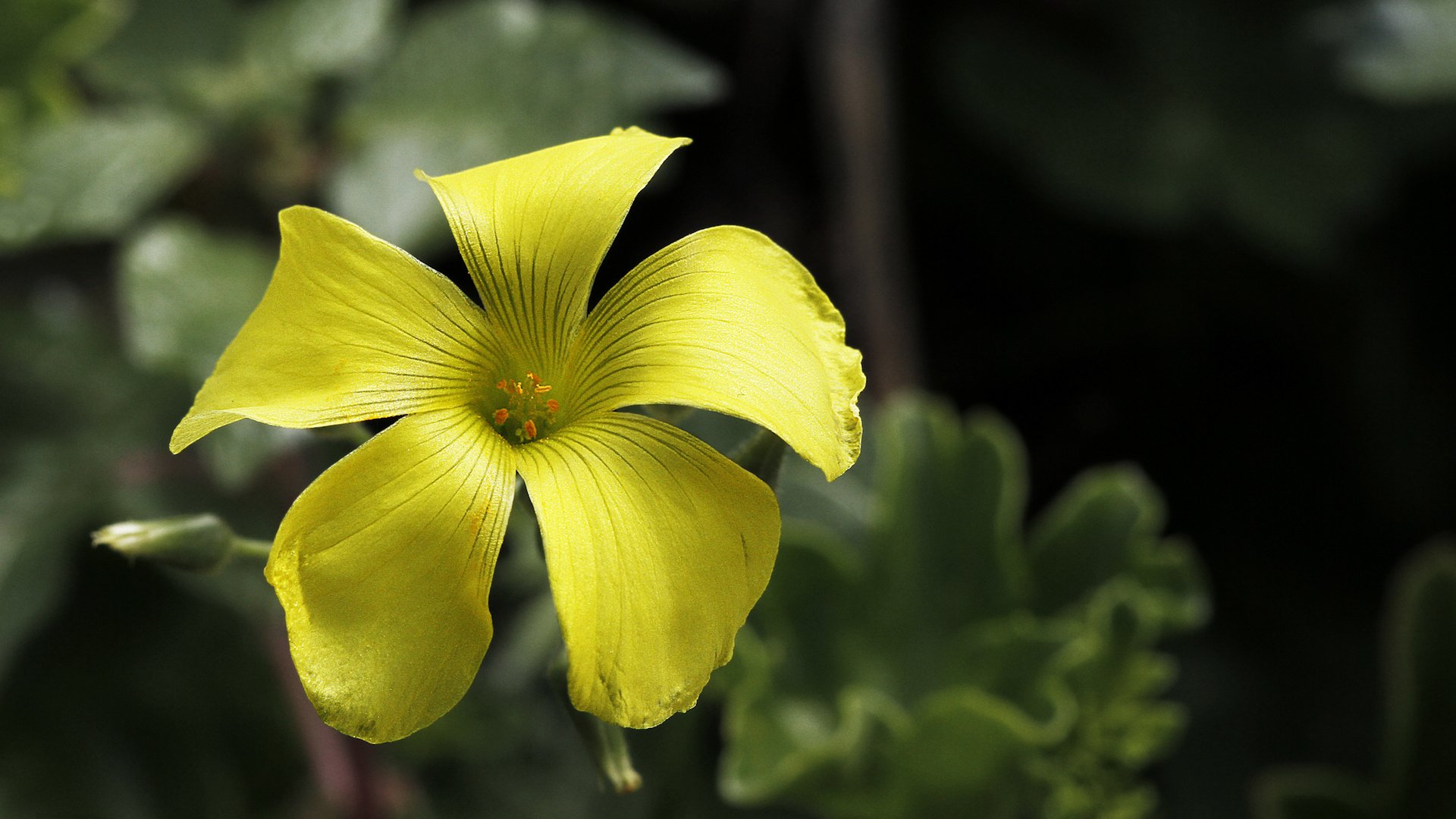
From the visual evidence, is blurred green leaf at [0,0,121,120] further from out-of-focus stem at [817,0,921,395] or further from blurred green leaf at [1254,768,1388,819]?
blurred green leaf at [1254,768,1388,819]

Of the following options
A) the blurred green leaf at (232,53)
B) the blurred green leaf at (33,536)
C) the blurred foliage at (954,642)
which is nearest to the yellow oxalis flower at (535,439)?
the blurred foliage at (954,642)

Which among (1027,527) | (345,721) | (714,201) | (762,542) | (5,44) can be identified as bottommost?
(1027,527)

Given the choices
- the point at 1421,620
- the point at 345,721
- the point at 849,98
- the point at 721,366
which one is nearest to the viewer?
the point at 345,721

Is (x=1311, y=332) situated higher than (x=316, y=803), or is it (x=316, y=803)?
(x=1311, y=332)

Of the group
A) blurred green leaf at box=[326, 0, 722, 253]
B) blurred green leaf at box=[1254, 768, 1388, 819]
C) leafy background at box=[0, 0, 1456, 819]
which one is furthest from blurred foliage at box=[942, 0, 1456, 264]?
blurred green leaf at box=[1254, 768, 1388, 819]

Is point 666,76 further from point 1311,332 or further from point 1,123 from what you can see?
point 1311,332

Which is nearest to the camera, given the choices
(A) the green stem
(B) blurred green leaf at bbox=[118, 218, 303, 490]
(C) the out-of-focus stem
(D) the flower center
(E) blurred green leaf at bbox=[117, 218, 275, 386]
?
(A) the green stem

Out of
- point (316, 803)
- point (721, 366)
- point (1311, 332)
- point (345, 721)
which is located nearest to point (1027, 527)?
point (1311, 332)
